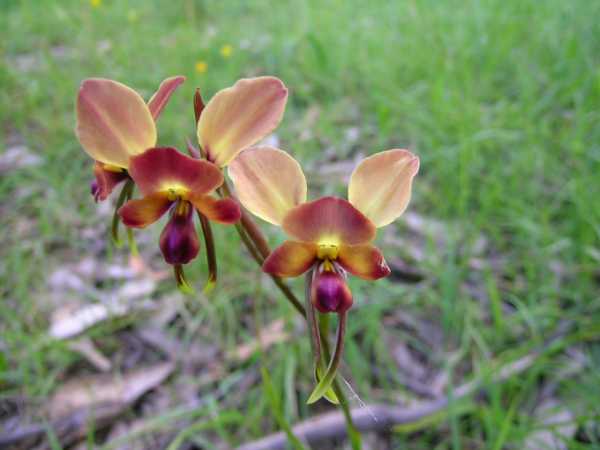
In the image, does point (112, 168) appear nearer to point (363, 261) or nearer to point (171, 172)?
point (171, 172)

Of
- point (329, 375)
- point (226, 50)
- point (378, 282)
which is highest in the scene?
point (329, 375)

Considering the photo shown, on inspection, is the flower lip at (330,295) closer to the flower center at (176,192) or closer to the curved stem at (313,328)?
the curved stem at (313,328)

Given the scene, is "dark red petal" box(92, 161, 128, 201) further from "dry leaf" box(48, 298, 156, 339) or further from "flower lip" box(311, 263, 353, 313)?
"dry leaf" box(48, 298, 156, 339)

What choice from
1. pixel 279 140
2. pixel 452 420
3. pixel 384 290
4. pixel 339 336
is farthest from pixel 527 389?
pixel 279 140

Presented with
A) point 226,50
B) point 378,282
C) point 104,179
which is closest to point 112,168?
point 104,179

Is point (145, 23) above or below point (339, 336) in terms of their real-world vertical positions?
below

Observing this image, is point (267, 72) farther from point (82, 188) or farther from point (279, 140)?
point (82, 188)

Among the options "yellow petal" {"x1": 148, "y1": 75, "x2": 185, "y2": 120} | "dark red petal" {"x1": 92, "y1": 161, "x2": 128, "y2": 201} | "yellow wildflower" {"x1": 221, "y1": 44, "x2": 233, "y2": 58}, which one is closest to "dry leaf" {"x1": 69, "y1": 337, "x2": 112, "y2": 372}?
"dark red petal" {"x1": 92, "y1": 161, "x2": 128, "y2": 201}
